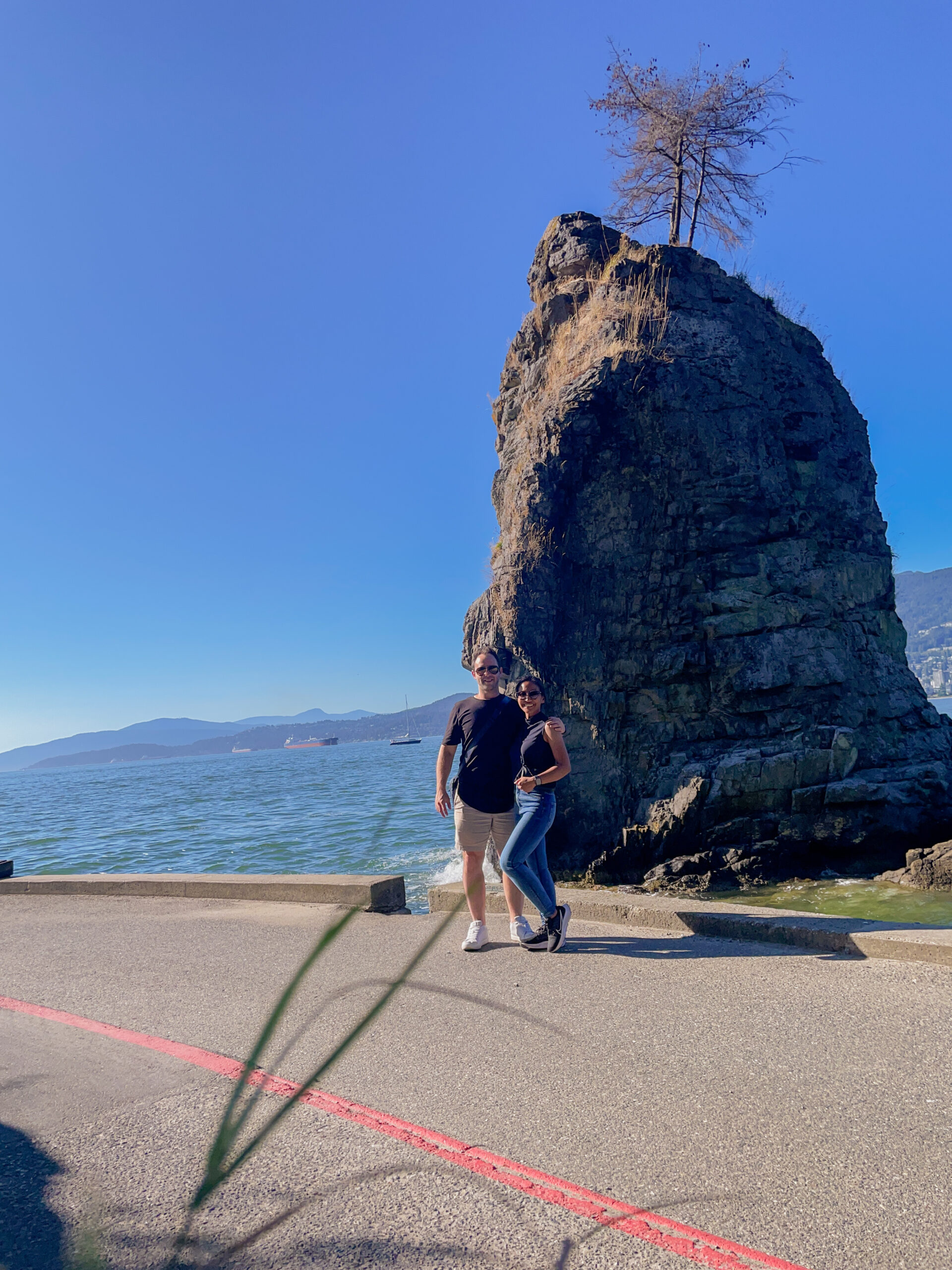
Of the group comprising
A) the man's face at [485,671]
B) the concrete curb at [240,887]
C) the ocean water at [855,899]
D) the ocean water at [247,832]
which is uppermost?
the man's face at [485,671]

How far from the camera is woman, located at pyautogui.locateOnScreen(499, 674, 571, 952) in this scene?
17.7ft

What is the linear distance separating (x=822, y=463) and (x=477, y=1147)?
17.6 m

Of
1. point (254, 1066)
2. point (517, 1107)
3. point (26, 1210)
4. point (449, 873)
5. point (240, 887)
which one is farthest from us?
point (449, 873)

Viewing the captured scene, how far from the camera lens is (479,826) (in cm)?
577

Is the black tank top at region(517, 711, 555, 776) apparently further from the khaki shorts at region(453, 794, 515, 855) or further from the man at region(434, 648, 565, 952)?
the khaki shorts at region(453, 794, 515, 855)

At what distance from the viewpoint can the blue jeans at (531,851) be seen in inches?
214

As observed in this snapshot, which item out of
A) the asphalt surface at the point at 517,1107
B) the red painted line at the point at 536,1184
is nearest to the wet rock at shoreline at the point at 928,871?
the asphalt surface at the point at 517,1107

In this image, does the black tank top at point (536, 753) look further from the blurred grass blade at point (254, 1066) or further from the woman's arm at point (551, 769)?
the blurred grass blade at point (254, 1066)

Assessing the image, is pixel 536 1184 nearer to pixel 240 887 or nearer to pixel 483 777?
pixel 483 777

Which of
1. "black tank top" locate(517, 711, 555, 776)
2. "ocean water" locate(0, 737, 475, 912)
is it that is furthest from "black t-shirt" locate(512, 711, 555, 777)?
"ocean water" locate(0, 737, 475, 912)

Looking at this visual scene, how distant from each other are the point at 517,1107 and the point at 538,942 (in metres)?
2.26

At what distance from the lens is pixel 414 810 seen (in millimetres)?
30906

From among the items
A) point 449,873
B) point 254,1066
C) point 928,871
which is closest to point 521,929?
point 254,1066

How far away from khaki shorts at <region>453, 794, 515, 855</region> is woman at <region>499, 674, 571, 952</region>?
19 centimetres
